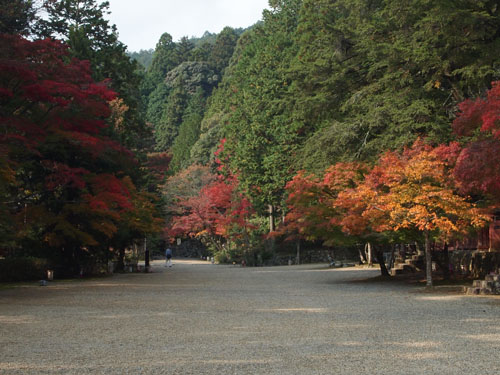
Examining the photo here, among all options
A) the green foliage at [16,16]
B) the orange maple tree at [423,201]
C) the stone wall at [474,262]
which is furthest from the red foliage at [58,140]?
the stone wall at [474,262]

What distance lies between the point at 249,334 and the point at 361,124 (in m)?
13.3

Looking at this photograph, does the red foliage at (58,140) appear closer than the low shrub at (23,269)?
Yes

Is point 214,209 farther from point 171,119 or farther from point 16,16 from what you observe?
point 171,119

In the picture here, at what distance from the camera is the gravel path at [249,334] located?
20.3 feet

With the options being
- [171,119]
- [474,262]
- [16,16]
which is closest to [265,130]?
[16,16]

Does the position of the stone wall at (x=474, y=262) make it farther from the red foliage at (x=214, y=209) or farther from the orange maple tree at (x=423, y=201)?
the red foliage at (x=214, y=209)

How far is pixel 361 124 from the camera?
20.2m

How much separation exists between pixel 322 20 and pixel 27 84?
15.1 m

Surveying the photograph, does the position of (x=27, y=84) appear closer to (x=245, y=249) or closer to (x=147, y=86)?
(x=245, y=249)

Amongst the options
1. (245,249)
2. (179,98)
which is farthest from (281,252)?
(179,98)

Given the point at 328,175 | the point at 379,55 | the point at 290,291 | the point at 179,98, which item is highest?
the point at 179,98

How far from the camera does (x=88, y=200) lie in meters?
19.2

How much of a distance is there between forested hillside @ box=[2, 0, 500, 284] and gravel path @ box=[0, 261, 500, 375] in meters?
2.89

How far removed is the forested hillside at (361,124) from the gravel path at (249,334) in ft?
9.48
